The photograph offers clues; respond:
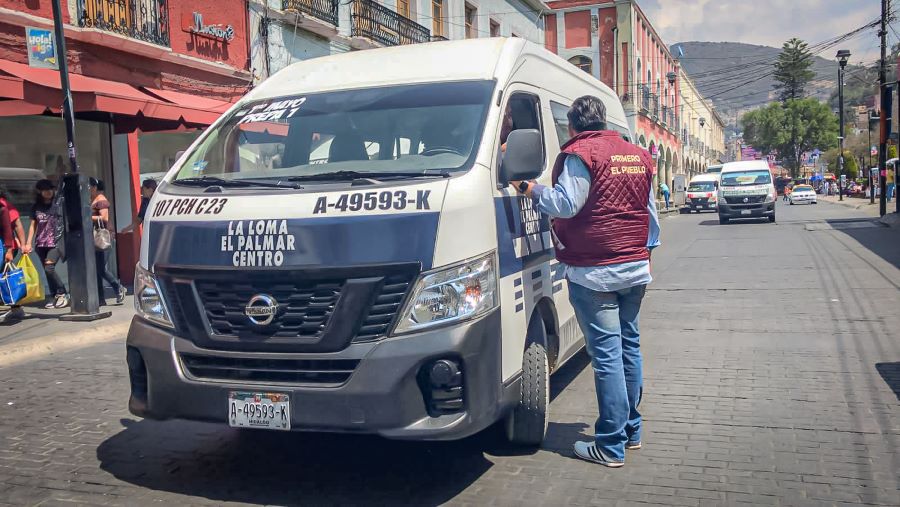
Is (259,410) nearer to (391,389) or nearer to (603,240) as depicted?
(391,389)

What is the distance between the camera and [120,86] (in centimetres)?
1251

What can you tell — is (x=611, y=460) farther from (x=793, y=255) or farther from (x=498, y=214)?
(x=793, y=255)

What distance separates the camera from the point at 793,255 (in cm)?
1605

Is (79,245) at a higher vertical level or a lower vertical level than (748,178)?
lower

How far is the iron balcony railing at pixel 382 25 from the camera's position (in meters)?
19.7

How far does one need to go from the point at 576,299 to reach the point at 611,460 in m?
0.90

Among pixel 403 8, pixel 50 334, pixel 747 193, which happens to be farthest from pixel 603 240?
pixel 747 193

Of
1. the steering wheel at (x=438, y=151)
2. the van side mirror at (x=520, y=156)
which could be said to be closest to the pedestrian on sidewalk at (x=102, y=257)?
the steering wheel at (x=438, y=151)

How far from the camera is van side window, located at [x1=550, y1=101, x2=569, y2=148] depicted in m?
5.64

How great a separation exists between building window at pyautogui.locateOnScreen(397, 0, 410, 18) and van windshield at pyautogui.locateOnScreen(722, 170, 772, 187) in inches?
497

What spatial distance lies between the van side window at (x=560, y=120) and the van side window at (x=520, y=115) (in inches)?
14.7

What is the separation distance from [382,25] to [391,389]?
18.2 metres

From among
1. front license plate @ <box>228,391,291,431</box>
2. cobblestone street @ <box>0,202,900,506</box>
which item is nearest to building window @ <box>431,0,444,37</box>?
cobblestone street @ <box>0,202,900,506</box>

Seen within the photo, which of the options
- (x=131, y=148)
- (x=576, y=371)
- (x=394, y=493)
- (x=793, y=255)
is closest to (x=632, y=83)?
(x=793, y=255)
